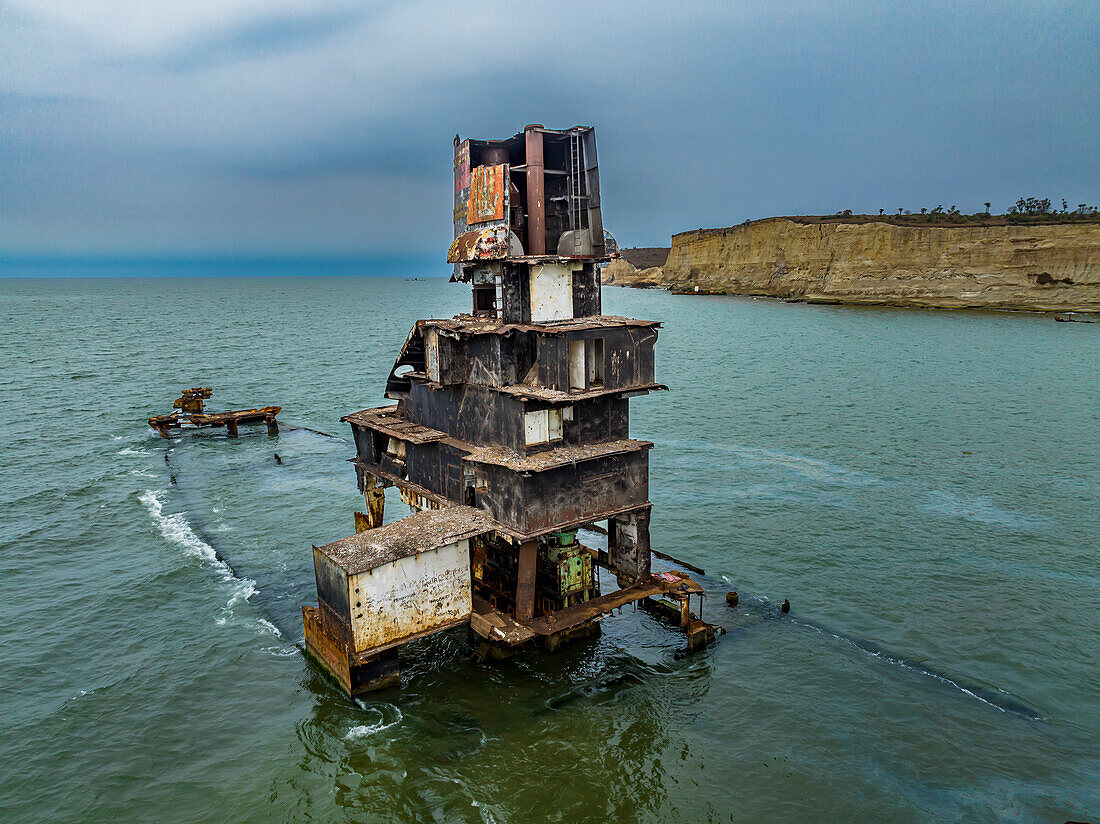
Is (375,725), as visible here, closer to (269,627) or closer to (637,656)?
(269,627)

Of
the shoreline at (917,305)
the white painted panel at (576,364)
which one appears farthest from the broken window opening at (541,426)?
the shoreline at (917,305)

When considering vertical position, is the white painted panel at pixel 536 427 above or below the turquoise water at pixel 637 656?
above

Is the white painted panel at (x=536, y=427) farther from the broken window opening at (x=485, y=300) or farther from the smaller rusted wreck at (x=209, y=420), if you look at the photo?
the smaller rusted wreck at (x=209, y=420)

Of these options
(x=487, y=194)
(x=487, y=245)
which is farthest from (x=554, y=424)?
(x=487, y=194)

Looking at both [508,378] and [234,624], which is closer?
[508,378]

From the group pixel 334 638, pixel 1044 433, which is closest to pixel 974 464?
pixel 1044 433

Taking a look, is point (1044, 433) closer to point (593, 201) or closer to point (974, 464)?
point (974, 464)

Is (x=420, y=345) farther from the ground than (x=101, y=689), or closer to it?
farther from the ground
